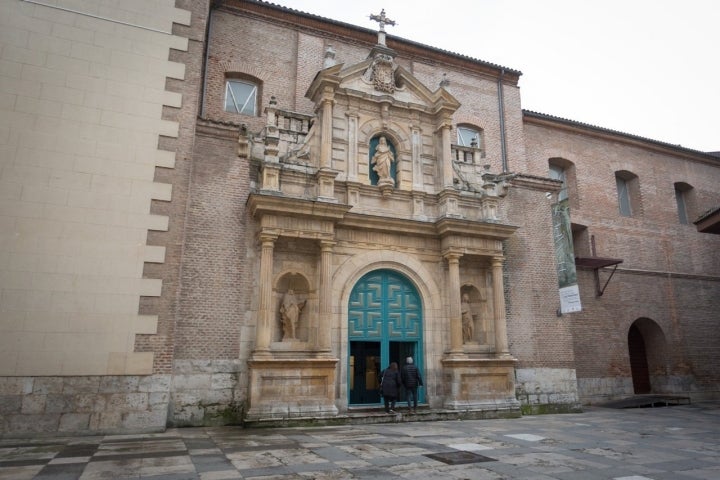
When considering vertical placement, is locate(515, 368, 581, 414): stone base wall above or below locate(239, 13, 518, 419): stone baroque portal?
below

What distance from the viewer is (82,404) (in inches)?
408

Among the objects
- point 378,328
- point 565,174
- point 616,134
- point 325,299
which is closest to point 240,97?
point 325,299

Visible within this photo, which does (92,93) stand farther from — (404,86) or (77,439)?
(404,86)

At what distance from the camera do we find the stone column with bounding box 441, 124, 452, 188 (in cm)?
1549

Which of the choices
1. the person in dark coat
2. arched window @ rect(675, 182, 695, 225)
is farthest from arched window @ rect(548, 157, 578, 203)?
the person in dark coat

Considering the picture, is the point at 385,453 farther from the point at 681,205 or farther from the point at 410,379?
the point at 681,205

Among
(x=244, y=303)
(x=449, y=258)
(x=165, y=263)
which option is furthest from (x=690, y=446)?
(x=165, y=263)

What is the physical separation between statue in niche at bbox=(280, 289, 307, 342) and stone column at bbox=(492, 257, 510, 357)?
5990 millimetres

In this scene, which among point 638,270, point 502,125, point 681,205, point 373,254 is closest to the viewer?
point 373,254

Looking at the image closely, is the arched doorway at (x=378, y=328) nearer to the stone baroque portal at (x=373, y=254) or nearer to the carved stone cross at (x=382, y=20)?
the stone baroque portal at (x=373, y=254)

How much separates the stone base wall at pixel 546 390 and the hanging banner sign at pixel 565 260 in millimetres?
2105

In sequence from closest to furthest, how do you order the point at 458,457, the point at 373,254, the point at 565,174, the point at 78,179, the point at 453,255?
the point at 458,457
the point at 78,179
the point at 373,254
the point at 453,255
the point at 565,174

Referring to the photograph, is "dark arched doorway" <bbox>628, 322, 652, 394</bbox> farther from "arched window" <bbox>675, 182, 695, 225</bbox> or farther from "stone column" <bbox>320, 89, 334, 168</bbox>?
"stone column" <bbox>320, 89, 334, 168</bbox>

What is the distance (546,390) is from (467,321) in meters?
3.47
